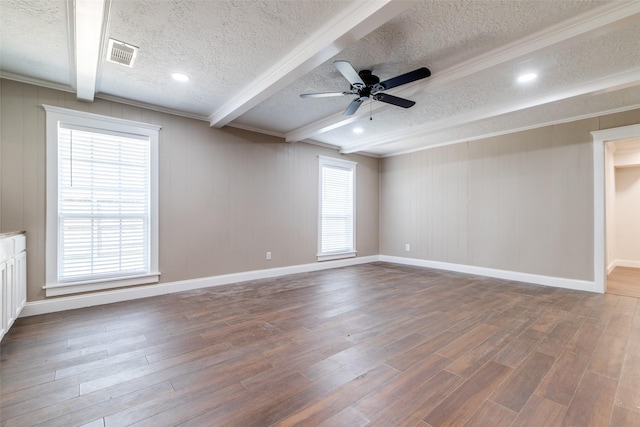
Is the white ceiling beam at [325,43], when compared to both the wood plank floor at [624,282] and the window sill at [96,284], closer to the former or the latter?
the window sill at [96,284]

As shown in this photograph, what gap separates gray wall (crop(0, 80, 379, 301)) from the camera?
10.3 ft

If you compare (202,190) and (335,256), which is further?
(335,256)

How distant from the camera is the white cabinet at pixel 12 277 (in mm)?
2318

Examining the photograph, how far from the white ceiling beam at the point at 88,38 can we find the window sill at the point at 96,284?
7.54 ft

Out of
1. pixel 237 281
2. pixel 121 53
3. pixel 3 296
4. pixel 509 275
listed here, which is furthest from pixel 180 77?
pixel 509 275

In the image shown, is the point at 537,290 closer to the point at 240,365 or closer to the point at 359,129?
the point at 359,129

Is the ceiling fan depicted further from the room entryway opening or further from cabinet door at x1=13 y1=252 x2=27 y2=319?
the room entryway opening

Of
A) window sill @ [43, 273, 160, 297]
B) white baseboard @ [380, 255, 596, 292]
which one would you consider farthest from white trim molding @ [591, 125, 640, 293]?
window sill @ [43, 273, 160, 297]

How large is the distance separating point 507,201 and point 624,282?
229 cm

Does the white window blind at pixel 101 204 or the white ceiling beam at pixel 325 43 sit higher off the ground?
the white ceiling beam at pixel 325 43

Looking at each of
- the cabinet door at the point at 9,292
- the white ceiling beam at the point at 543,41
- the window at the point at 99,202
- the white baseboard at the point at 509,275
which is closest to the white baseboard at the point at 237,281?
the white baseboard at the point at 509,275

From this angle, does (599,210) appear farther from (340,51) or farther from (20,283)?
(20,283)

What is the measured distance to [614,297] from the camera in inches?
153

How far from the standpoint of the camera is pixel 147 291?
12.8 ft
